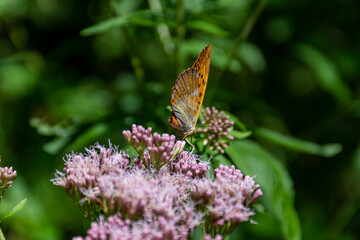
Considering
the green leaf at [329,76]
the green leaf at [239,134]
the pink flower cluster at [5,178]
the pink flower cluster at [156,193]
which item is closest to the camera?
the pink flower cluster at [156,193]

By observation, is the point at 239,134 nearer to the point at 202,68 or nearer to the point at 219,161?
the point at 219,161

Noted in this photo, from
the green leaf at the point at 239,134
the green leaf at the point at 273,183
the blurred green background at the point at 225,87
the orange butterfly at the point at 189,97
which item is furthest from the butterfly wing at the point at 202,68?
the blurred green background at the point at 225,87

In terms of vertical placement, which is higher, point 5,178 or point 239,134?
point 5,178

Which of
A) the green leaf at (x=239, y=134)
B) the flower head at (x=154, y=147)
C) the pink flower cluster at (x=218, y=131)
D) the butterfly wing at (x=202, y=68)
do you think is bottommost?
the green leaf at (x=239, y=134)

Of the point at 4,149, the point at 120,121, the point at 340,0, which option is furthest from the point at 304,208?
the point at 4,149

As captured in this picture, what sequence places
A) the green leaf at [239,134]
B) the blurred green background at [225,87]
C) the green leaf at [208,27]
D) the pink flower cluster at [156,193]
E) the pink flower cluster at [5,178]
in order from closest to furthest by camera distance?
the pink flower cluster at [156,193] → the pink flower cluster at [5,178] → the green leaf at [239,134] → the green leaf at [208,27] → the blurred green background at [225,87]

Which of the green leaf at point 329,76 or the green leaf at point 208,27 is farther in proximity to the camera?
the green leaf at point 329,76

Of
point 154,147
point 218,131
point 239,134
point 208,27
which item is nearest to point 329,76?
point 208,27

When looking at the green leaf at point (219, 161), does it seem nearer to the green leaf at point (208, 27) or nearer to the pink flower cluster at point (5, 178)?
the green leaf at point (208, 27)
